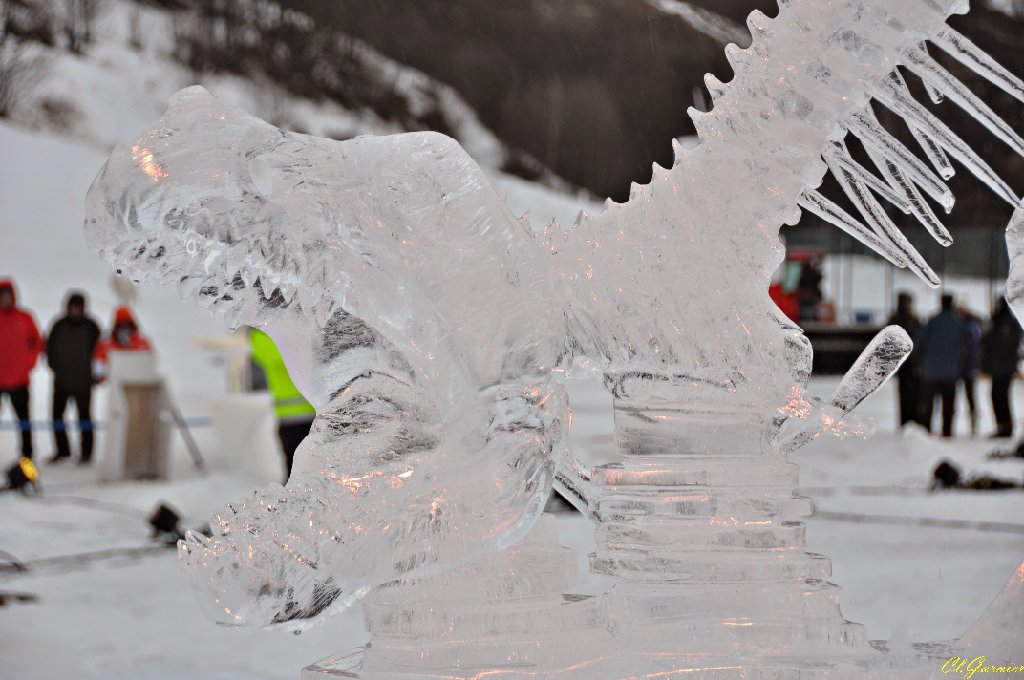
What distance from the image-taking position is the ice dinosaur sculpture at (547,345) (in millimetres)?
1199

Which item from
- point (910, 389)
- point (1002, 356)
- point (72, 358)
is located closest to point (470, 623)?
point (72, 358)

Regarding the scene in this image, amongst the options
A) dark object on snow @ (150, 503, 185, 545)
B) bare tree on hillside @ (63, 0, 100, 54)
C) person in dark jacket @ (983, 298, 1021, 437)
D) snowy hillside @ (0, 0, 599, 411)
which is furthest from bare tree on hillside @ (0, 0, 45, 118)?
person in dark jacket @ (983, 298, 1021, 437)

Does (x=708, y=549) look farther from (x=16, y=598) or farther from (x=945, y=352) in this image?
(x=945, y=352)

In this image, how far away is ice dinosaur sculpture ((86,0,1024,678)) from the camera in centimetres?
120

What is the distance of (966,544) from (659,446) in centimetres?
397

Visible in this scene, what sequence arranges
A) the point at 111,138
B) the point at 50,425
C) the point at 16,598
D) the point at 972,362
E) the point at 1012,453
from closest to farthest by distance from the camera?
the point at 16,598 < the point at 50,425 < the point at 1012,453 < the point at 972,362 < the point at 111,138

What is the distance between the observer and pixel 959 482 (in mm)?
6457

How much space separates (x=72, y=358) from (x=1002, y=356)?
623 centimetres

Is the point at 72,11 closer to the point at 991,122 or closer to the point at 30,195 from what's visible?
the point at 30,195

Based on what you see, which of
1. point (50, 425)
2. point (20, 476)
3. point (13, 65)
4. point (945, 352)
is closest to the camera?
point (20, 476)

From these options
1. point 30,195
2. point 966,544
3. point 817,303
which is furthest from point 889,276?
point 30,195

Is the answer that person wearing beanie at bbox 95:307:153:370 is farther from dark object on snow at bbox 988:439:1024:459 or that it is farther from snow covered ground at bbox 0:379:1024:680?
dark object on snow at bbox 988:439:1024:459

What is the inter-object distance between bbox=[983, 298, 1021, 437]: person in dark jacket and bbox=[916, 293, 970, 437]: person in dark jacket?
0.61 ft

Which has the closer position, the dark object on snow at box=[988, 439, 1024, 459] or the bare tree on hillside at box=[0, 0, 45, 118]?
the dark object on snow at box=[988, 439, 1024, 459]
